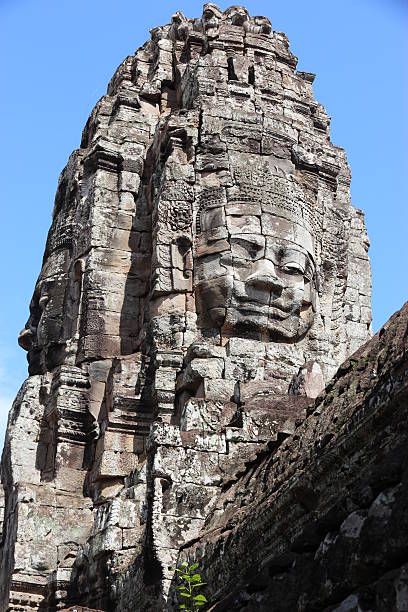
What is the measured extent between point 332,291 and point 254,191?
2.42 m

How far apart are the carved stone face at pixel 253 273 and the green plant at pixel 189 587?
5.40 meters

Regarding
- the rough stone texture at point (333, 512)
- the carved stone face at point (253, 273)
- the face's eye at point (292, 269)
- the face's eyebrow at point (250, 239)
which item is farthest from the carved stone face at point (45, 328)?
the rough stone texture at point (333, 512)

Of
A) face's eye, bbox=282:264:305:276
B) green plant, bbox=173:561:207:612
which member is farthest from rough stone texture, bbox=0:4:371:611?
green plant, bbox=173:561:207:612

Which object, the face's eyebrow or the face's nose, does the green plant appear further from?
the face's eyebrow

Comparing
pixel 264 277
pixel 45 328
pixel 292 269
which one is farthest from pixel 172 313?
pixel 45 328

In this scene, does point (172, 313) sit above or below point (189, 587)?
Answer: above

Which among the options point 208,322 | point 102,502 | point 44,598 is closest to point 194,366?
point 208,322

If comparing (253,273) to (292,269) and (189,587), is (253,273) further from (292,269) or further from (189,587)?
(189,587)

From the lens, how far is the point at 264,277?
16172 mm

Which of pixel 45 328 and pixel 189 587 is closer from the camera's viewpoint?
pixel 189 587

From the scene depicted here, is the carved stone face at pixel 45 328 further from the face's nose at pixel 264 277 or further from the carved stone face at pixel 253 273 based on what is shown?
the face's nose at pixel 264 277

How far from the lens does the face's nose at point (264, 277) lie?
53.0 ft

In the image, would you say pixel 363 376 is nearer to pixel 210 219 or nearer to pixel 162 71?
pixel 210 219

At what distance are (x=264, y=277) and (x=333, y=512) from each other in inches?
347
